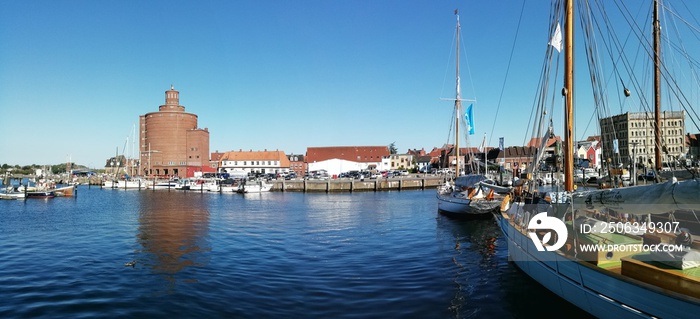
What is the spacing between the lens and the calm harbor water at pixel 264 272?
12.6m

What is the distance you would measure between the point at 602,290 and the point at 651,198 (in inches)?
93.1

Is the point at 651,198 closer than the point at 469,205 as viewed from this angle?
Yes

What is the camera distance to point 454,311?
12.5m

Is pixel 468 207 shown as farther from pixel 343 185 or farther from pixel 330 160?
pixel 330 160

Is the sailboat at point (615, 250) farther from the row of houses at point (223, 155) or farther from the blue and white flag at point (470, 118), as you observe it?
the row of houses at point (223, 155)

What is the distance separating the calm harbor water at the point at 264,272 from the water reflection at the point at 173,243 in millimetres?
75

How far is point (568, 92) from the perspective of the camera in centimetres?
1444

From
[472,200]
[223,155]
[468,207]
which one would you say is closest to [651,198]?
[472,200]

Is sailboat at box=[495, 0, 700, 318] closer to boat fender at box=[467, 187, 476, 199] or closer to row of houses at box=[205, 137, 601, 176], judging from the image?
boat fender at box=[467, 187, 476, 199]

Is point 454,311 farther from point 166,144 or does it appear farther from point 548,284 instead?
point 166,144

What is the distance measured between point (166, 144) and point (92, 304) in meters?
114

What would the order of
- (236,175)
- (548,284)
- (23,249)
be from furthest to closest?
1. (236,175)
2. (23,249)
3. (548,284)

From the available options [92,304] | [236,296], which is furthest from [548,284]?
[92,304]

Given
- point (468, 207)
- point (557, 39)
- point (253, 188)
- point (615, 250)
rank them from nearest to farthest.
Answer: point (615, 250)
point (557, 39)
point (468, 207)
point (253, 188)
